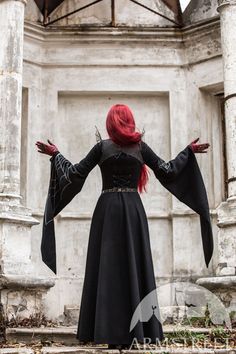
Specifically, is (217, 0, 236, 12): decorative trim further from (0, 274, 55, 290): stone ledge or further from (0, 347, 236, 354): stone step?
(0, 347, 236, 354): stone step

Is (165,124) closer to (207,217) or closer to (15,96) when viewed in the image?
(15,96)

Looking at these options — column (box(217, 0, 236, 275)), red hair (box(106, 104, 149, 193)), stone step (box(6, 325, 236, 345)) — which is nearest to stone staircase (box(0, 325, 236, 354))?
Result: stone step (box(6, 325, 236, 345))

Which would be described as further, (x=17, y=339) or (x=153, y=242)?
(x=153, y=242)

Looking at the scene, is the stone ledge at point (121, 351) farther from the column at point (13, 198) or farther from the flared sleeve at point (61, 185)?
the column at point (13, 198)

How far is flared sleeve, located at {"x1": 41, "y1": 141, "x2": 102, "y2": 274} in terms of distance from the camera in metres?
5.48

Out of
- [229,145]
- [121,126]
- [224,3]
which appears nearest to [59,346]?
[121,126]

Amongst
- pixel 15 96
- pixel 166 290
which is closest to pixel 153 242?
pixel 166 290

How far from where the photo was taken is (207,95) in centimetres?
1025

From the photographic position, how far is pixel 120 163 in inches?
214

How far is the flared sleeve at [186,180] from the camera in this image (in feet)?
18.2

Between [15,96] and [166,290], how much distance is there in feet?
11.7

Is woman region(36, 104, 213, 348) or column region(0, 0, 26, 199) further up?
column region(0, 0, 26, 199)

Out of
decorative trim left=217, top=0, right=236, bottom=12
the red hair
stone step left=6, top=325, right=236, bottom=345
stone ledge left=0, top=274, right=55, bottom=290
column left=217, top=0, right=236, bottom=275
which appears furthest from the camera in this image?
decorative trim left=217, top=0, right=236, bottom=12

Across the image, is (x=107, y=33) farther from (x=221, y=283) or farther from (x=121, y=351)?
(x=121, y=351)
